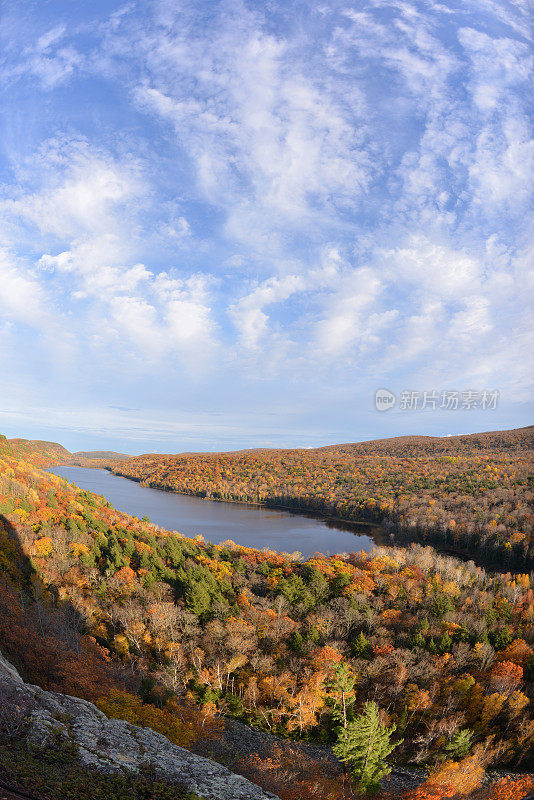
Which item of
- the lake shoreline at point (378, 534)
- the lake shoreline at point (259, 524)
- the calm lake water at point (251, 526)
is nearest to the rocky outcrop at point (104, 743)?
the lake shoreline at point (259, 524)

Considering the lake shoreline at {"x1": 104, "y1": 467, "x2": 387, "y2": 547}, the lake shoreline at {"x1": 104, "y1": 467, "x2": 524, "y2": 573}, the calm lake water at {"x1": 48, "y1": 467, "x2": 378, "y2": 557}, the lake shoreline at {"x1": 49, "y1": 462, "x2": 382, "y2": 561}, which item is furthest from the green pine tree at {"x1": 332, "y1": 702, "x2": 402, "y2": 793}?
the lake shoreline at {"x1": 104, "y1": 467, "x2": 387, "y2": 547}

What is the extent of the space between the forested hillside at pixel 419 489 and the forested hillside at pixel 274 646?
36265mm

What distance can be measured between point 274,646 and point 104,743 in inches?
1079

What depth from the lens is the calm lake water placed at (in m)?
85.7

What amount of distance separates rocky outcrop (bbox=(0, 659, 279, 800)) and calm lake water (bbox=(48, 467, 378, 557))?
71551mm

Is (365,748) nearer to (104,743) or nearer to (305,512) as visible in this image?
(104,743)

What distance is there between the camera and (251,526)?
333 ft

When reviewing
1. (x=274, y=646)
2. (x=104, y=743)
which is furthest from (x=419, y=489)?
(x=104, y=743)

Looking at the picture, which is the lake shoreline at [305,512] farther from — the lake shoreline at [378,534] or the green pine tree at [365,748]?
the green pine tree at [365,748]

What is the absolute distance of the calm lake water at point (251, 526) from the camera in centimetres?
8573

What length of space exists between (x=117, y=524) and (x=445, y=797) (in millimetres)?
52387

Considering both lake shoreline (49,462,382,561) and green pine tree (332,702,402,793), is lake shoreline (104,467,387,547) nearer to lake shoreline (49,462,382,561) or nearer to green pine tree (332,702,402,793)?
lake shoreline (49,462,382,561)

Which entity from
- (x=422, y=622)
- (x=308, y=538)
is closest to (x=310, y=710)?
(x=422, y=622)

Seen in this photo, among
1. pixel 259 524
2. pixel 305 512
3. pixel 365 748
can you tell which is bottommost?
pixel 305 512
